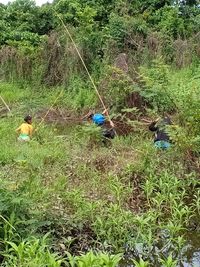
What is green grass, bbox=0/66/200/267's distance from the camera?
457 centimetres

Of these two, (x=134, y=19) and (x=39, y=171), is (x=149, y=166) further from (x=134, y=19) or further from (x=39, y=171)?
(x=134, y=19)

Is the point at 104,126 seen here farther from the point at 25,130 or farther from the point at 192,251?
the point at 192,251

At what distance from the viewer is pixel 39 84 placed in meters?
14.4

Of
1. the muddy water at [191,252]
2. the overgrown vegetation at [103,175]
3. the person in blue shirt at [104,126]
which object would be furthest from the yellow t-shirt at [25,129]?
the muddy water at [191,252]

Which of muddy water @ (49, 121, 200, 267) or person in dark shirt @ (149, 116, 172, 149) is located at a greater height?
person in dark shirt @ (149, 116, 172, 149)

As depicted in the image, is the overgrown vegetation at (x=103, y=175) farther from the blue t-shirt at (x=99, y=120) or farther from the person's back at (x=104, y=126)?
Answer: the blue t-shirt at (x=99, y=120)

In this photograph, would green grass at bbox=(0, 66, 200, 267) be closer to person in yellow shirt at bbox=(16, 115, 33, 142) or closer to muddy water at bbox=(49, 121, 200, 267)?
muddy water at bbox=(49, 121, 200, 267)

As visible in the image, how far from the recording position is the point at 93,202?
17.8 ft

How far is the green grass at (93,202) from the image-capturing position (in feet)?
15.0

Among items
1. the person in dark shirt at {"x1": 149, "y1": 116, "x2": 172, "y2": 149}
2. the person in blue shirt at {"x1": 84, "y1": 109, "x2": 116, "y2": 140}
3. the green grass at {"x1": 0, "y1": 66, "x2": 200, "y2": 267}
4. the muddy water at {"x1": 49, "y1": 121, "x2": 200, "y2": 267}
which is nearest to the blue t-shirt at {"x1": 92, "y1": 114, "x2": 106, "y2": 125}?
the person in blue shirt at {"x1": 84, "y1": 109, "x2": 116, "y2": 140}

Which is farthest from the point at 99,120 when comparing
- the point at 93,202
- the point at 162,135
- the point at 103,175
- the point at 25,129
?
the point at 93,202

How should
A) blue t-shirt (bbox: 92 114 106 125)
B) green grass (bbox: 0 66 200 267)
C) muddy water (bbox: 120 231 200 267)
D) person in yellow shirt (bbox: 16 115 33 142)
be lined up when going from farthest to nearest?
blue t-shirt (bbox: 92 114 106 125) < person in yellow shirt (bbox: 16 115 33 142) < muddy water (bbox: 120 231 200 267) < green grass (bbox: 0 66 200 267)

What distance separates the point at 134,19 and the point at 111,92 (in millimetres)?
5451

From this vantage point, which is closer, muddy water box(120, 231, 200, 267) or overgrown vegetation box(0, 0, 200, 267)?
overgrown vegetation box(0, 0, 200, 267)
